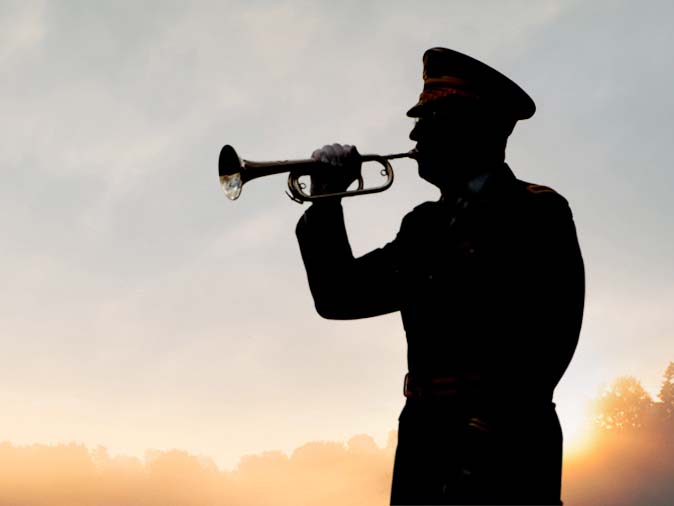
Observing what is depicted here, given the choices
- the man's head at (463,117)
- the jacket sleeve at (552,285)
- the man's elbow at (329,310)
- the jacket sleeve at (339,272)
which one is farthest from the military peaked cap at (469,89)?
the man's elbow at (329,310)

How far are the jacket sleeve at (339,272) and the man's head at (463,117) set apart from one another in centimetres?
68

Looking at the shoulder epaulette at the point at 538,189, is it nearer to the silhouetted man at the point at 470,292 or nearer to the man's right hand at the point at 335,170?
the silhouetted man at the point at 470,292

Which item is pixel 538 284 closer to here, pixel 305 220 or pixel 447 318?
pixel 447 318

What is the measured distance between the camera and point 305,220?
209 inches

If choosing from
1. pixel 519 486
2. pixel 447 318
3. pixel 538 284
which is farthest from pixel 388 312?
pixel 519 486

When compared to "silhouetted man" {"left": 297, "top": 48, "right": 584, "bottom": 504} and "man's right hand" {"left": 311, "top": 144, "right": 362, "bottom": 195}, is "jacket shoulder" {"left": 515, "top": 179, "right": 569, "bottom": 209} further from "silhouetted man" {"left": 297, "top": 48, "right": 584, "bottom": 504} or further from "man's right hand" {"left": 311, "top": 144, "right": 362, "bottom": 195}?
"man's right hand" {"left": 311, "top": 144, "right": 362, "bottom": 195}

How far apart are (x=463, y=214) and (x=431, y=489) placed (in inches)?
63.0

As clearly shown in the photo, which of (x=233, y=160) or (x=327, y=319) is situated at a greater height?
(x=233, y=160)

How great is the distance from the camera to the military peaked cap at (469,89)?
4934 millimetres

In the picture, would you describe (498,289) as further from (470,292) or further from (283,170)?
(283,170)

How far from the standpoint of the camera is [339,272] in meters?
5.24

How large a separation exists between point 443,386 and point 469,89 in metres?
1.85

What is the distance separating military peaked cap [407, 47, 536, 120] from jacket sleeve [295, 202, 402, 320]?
902mm

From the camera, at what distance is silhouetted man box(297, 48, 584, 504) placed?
13.8 ft
